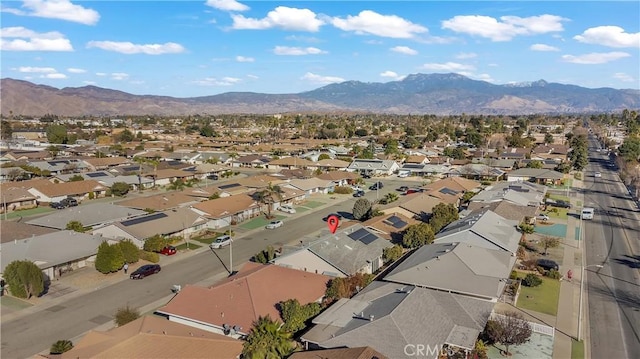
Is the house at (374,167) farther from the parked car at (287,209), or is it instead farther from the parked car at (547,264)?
the parked car at (547,264)

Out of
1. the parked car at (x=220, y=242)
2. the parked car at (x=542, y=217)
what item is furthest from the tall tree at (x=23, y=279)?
the parked car at (x=542, y=217)

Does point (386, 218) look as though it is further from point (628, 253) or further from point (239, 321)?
point (239, 321)

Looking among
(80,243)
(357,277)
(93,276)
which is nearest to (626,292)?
(357,277)

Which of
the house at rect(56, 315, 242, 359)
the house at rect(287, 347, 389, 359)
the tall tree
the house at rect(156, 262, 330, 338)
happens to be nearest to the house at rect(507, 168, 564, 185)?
the house at rect(156, 262, 330, 338)

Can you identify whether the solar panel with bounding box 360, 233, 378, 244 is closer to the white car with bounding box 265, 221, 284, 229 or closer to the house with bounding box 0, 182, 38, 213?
the white car with bounding box 265, 221, 284, 229

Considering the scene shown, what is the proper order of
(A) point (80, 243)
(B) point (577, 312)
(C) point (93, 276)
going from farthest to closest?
(A) point (80, 243)
(C) point (93, 276)
(B) point (577, 312)

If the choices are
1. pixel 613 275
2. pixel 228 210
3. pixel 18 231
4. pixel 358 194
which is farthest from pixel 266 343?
pixel 358 194
